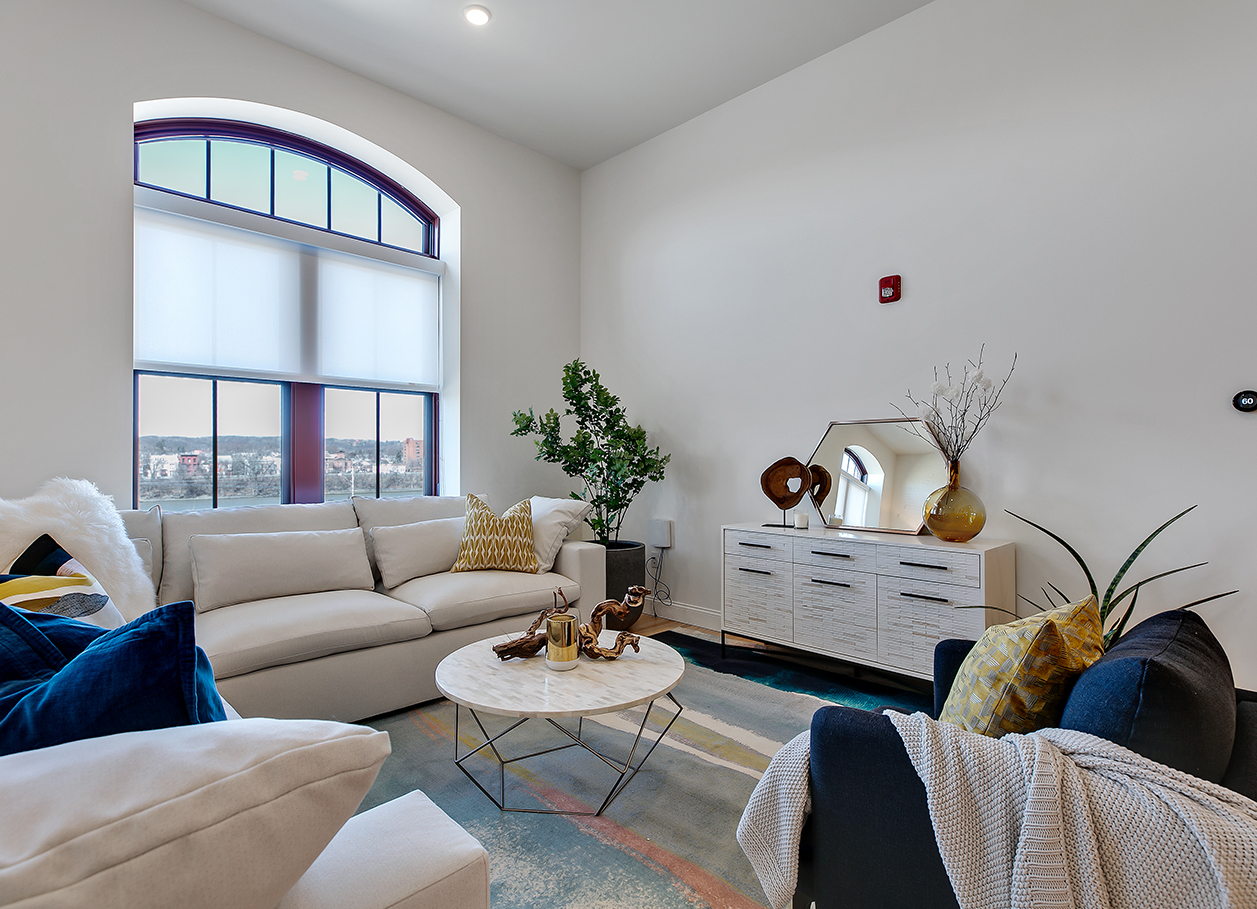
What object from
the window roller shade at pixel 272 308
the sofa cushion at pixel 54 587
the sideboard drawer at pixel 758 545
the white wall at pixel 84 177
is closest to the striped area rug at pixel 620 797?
the sideboard drawer at pixel 758 545

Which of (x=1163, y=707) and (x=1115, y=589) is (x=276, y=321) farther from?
(x=1115, y=589)

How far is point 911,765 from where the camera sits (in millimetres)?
1065

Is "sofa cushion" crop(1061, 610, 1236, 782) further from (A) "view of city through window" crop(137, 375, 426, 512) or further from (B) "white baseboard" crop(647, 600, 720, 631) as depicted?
(A) "view of city through window" crop(137, 375, 426, 512)

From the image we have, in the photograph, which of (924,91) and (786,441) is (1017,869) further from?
(924,91)

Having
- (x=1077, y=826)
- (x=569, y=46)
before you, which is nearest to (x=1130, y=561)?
(x=1077, y=826)

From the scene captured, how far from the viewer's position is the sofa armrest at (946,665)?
1.68m

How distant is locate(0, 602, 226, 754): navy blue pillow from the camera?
639 mm

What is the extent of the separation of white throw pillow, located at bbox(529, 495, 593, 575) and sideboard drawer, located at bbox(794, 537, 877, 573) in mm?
1210

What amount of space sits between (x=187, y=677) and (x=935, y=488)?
307 cm

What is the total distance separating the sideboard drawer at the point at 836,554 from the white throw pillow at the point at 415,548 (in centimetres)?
176

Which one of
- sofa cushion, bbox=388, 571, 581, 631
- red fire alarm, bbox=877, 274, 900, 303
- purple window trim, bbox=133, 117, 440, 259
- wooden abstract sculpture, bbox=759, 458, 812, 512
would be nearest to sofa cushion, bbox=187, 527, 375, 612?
sofa cushion, bbox=388, 571, 581, 631

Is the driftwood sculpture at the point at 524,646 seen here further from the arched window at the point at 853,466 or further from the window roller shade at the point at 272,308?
the window roller shade at the point at 272,308

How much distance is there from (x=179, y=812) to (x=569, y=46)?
3791mm

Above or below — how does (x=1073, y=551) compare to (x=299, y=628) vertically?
above
